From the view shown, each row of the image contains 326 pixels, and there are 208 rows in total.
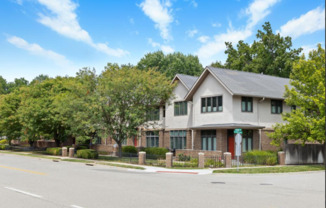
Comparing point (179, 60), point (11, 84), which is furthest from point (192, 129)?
point (11, 84)

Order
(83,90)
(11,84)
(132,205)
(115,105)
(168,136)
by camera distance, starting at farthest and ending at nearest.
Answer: (11,84) < (168,136) < (83,90) < (115,105) < (132,205)

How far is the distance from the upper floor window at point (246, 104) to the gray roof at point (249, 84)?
0.80 m

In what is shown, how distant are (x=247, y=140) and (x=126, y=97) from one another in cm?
1153

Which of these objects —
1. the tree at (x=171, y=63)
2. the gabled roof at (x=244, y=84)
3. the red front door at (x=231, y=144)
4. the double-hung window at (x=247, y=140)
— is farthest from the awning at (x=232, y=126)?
the tree at (x=171, y=63)

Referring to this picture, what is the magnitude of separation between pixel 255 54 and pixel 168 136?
34287 millimetres

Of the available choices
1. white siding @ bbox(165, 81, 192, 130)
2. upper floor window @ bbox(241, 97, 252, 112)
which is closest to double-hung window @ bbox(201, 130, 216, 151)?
white siding @ bbox(165, 81, 192, 130)

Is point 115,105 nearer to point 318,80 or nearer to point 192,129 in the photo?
point 192,129

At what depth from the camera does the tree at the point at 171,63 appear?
69.0 metres

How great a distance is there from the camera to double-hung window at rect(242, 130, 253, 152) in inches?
1244

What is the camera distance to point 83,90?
34.3m

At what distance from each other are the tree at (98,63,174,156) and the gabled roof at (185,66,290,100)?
4.19m

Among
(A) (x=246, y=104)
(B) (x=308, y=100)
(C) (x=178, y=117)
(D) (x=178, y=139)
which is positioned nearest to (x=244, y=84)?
(A) (x=246, y=104)

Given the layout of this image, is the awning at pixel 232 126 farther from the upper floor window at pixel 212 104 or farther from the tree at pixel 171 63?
the tree at pixel 171 63

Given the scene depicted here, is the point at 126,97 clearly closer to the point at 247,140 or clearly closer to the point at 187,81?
the point at 187,81
